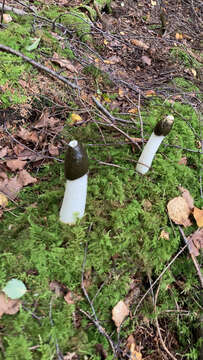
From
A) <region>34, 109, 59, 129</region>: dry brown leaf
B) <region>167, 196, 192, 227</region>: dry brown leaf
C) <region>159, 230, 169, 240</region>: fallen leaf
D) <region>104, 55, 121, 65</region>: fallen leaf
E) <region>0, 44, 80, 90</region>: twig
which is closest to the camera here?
<region>159, 230, 169, 240</region>: fallen leaf

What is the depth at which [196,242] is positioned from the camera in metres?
2.64

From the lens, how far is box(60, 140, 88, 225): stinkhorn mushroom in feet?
6.46

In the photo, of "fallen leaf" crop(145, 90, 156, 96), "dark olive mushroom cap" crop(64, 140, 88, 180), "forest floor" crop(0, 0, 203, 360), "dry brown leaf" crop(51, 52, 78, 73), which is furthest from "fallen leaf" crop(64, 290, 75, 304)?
"fallen leaf" crop(145, 90, 156, 96)

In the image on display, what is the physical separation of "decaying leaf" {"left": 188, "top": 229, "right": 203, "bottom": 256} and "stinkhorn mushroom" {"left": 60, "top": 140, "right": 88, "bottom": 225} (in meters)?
1.07

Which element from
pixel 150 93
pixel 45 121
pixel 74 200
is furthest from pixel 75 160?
pixel 150 93

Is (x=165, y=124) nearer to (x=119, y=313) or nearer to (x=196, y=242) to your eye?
(x=196, y=242)

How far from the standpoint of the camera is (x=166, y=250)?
2516mm

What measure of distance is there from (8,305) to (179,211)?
171 cm

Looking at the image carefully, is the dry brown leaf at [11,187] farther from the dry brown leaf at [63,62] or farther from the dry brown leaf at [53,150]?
the dry brown leaf at [63,62]

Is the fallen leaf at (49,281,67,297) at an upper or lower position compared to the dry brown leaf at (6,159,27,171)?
lower

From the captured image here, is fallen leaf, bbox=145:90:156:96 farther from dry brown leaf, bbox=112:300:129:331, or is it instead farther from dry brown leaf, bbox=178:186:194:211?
dry brown leaf, bbox=112:300:129:331

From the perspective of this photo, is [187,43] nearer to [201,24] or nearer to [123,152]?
[201,24]

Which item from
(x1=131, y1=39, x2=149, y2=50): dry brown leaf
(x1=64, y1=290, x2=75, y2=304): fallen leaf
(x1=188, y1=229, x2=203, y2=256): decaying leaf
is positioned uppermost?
(x1=131, y1=39, x2=149, y2=50): dry brown leaf

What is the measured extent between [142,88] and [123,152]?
222 centimetres
